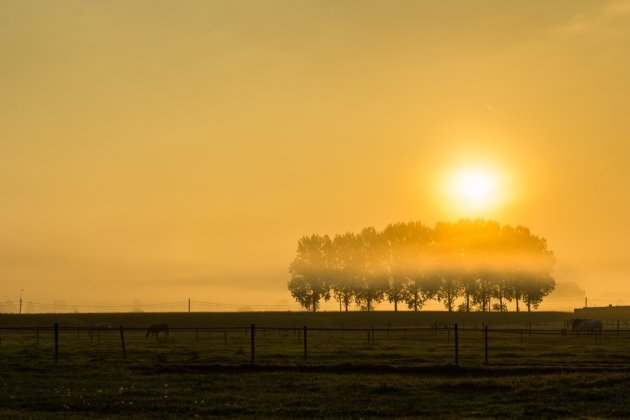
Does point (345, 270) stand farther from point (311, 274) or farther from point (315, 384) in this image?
point (315, 384)

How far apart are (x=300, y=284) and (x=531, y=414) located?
125m

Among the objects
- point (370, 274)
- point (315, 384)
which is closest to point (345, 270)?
point (370, 274)

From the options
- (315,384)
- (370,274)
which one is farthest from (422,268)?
(315,384)

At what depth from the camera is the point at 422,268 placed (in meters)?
148

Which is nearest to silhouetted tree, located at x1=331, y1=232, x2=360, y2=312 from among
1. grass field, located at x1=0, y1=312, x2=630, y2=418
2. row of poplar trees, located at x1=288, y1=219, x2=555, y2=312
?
row of poplar trees, located at x1=288, y1=219, x2=555, y2=312

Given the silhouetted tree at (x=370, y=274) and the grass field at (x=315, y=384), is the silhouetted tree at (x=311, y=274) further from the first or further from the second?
the grass field at (x=315, y=384)

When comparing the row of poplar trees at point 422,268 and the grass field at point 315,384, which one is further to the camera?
the row of poplar trees at point 422,268

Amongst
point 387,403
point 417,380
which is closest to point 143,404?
point 387,403

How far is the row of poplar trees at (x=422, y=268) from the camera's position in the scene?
14838 centimetres

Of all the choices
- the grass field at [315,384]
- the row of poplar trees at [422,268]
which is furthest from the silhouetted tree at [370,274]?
the grass field at [315,384]

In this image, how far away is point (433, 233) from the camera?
154375mm

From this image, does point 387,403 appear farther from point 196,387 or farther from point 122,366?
point 122,366

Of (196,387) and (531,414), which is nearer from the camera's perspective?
(531,414)

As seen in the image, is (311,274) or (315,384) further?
(311,274)
